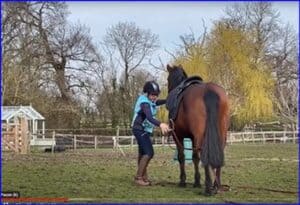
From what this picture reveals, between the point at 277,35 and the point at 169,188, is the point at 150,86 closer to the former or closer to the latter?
the point at 169,188

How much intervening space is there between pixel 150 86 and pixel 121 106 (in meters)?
39.1

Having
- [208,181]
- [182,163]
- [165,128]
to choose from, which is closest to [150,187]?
[182,163]

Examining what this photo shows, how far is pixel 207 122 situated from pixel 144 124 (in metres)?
1.81

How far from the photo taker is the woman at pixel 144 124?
30.1 ft

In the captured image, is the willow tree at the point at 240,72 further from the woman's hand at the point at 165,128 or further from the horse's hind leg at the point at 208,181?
the horse's hind leg at the point at 208,181

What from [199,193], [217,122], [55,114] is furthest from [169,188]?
[55,114]

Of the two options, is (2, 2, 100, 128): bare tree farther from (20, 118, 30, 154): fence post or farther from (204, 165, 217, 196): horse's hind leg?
(204, 165, 217, 196): horse's hind leg

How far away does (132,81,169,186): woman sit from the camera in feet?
30.1

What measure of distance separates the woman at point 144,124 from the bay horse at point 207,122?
75 cm

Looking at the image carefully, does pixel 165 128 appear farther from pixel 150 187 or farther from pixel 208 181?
pixel 208 181

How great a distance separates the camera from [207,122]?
7902 millimetres

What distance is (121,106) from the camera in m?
48.2

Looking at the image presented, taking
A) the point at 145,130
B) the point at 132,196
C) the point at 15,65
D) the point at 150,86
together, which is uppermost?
the point at 15,65

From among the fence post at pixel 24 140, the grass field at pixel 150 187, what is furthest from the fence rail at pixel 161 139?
the grass field at pixel 150 187
